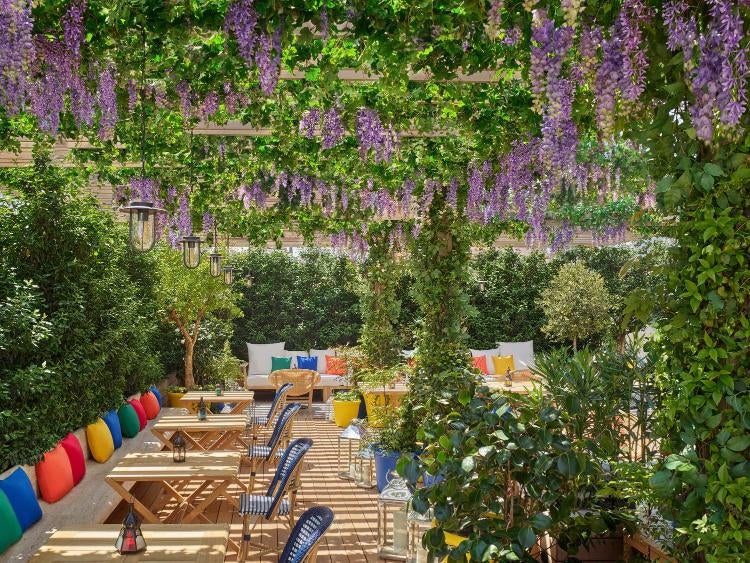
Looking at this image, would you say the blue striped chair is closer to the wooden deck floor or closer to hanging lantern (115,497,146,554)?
the wooden deck floor

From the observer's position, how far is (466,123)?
554 centimetres

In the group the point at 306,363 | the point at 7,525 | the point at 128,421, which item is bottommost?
the point at 306,363

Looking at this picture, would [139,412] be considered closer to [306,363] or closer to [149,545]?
[149,545]

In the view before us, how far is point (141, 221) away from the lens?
15.6ft

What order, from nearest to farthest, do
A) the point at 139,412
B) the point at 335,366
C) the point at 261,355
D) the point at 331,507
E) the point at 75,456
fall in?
the point at 75,456, the point at 331,507, the point at 139,412, the point at 335,366, the point at 261,355

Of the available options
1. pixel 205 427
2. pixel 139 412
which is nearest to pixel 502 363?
pixel 139 412

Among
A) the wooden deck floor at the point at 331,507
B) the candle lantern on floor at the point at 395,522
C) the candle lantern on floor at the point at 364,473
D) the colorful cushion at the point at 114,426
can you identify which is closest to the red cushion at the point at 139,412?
the colorful cushion at the point at 114,426

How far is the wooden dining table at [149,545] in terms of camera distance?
3.28m

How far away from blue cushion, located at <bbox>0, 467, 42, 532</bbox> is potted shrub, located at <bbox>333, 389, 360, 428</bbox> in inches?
267

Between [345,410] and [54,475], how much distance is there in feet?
20.9

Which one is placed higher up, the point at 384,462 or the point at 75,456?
the point at 75,456

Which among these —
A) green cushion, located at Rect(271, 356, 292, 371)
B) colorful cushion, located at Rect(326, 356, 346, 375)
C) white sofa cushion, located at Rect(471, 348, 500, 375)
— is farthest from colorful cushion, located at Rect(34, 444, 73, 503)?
white sofa cushion, located at Rect(471, 348, 500, 375)

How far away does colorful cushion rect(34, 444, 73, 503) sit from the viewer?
527cm

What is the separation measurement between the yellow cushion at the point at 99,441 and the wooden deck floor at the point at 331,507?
17.2 inches
